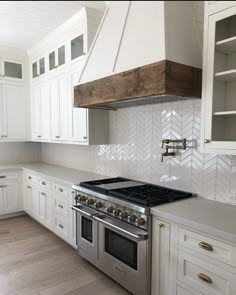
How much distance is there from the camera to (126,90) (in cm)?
A: 182

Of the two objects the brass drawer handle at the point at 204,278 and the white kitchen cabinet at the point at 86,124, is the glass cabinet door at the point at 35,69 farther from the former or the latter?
the brass drawer handle at the point at 204,278

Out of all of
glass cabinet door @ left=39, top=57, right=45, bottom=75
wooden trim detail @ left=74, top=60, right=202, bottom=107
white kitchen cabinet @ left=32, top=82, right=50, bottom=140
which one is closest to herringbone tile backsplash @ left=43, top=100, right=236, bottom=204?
wooden trim detail @ left=74, top=60, right=202, bottom=107

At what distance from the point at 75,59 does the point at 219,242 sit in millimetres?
2481

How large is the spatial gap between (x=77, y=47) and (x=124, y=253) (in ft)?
7.66

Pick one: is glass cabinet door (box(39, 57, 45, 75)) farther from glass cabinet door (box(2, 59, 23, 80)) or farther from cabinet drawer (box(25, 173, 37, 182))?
cabinet drawer (box(25, 173, 37, 182))

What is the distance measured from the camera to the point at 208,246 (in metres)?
1.49

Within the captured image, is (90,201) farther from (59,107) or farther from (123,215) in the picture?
(59,107)

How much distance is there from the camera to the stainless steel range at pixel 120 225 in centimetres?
189

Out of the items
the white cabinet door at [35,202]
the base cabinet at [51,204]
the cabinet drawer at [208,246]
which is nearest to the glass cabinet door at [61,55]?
the base cabinet at [51,204]

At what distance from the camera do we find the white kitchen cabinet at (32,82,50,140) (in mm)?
3703

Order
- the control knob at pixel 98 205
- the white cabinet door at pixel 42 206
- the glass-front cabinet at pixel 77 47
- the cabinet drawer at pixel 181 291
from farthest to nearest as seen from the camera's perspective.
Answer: the white cabinet door at pixel 42 206
the glass-front cabinet at pixel 77 47
the control knob at pixel 98 205
the cabinet drawer at pixel 181 291

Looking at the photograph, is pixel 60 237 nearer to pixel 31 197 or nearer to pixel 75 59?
pixel 31 197

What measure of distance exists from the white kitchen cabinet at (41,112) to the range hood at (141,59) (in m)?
1.51

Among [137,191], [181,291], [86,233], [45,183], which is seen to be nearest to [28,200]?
[45,183]
